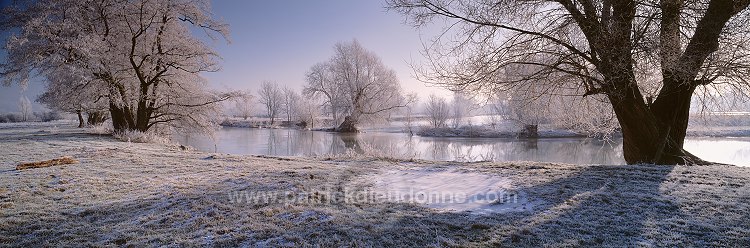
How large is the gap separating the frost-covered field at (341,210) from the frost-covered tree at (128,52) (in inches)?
280

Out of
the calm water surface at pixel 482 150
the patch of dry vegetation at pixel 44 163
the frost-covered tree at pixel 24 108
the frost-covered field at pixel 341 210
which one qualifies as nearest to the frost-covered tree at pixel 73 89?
the calm water surface at pixel 482 150

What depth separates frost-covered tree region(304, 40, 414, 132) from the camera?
113 feet

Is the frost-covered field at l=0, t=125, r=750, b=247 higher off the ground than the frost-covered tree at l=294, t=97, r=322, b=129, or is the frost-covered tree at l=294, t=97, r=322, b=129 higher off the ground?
the frost-covered tree at l=294, t=97, r=322, b=129

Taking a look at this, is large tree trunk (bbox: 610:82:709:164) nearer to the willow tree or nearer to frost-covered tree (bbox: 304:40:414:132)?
the willow tree

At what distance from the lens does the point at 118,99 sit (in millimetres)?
13031

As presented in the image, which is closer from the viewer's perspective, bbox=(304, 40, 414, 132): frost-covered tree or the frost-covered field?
the frost-covered field

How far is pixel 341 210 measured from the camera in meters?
4.12

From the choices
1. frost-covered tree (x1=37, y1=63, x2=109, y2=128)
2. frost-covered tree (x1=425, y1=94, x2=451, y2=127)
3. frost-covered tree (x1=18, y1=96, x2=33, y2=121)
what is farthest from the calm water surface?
frost-covered tree (x1=18, y1=96, x2=33, y2=121)

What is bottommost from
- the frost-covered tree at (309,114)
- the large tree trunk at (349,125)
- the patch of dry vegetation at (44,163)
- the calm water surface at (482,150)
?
the calm water surface at (482,150)

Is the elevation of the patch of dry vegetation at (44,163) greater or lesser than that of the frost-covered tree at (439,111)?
lesser

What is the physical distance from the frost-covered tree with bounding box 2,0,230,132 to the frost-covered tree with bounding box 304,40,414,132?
19.3 meters

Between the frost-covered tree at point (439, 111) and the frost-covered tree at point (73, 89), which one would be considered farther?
the frost-covered tree at point (439, 111)

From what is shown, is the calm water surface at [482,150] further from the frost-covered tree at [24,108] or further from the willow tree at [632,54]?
the frost-covered tree at [24,108]

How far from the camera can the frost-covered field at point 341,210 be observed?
3330mm
